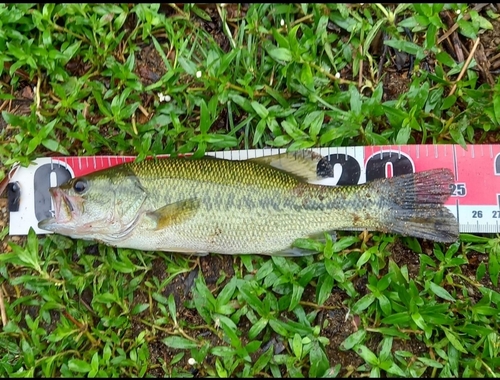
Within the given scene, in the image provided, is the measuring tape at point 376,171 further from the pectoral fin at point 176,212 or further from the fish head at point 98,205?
the pectoral fin at point 176,212

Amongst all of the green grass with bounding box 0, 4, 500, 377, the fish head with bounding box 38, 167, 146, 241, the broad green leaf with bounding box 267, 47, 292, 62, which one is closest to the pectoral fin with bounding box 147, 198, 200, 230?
the fish head with bounding box 38, 167, 146, 241

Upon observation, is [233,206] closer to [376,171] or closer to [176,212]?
[176,212]

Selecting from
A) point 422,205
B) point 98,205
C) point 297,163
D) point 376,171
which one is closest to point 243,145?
point 297,163

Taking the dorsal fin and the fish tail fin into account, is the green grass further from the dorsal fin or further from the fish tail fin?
the fish tail fin

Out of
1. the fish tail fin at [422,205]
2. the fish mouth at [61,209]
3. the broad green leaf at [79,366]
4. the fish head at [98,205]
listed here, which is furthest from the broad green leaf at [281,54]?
the broad green leaf at [79,366]

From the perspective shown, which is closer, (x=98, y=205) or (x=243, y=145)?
(x=98, y=205)

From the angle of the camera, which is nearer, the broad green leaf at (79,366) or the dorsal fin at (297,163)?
the broad green leaf at (79,366)

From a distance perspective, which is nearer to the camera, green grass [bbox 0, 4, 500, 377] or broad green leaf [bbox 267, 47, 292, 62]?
green grass [bbox 0, 4, 500, 377]
